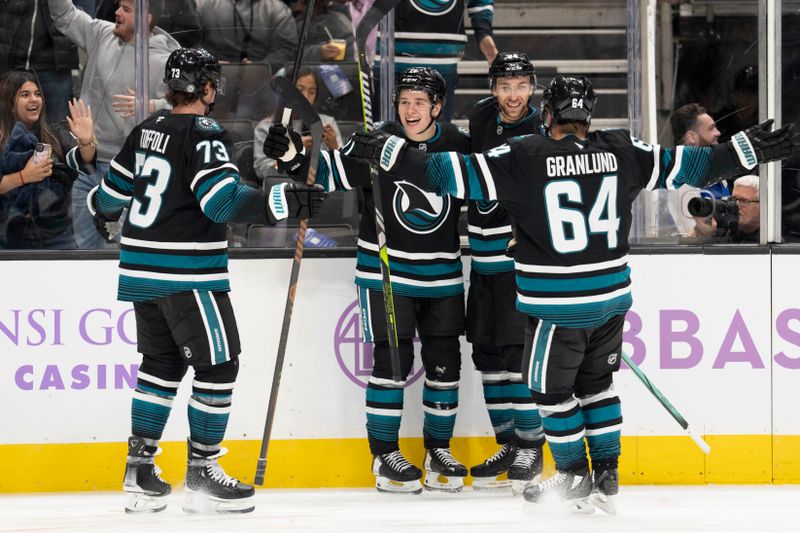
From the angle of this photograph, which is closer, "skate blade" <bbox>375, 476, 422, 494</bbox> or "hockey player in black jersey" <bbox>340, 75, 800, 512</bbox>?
"hockey player in black jersey" <bbox>340, 75, 800, 512</bbox>

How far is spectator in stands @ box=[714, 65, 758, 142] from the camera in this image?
4215 mm

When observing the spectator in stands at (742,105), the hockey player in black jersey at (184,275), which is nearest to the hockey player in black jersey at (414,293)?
the hockey player in black jersey at (184,275)

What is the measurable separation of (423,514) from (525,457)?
462mm

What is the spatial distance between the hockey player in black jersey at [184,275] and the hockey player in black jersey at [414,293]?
493 millimetres

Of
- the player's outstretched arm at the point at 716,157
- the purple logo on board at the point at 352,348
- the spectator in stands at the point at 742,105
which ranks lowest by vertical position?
the purple logo on board at the point at 352,348

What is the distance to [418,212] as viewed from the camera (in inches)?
158

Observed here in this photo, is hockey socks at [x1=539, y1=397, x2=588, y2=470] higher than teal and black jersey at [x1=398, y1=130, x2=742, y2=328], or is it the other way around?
teal and black jersey at [x1=398, y1=130, x2=742, y2=328]

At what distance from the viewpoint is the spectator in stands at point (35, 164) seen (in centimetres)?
410

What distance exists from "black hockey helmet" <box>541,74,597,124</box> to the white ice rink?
1118mm

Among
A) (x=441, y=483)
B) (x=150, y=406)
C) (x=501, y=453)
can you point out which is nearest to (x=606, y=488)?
(x=501, y=453)

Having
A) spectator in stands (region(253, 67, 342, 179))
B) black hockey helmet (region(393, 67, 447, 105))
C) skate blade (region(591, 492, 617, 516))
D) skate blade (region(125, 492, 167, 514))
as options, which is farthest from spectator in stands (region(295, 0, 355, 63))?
skate blade (region(591, 492, 617, 516))

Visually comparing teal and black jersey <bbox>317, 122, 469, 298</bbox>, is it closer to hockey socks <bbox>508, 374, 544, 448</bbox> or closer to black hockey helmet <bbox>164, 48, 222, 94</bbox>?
hockey socks <bbox>508, 374, 544, 448</bbox>

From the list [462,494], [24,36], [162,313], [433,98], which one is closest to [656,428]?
[462,494]

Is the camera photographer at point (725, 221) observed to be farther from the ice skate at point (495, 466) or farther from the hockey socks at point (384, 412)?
the hockey socks at point (384, 412)
